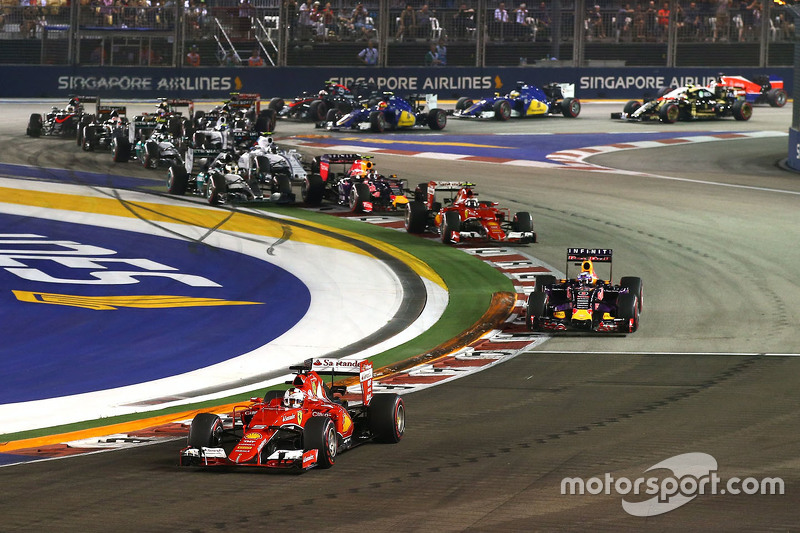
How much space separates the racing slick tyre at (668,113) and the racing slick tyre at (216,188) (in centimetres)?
2257

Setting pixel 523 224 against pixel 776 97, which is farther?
pixel 776 97

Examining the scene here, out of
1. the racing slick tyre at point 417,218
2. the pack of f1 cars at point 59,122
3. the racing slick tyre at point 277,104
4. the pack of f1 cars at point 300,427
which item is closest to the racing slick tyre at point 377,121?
the racing slick tyre at point 277,104

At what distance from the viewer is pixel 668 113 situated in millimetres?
45375

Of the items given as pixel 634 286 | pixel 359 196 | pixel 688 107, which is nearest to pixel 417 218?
pixel 359 196

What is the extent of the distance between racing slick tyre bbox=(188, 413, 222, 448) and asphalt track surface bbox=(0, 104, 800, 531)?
0.95 feet

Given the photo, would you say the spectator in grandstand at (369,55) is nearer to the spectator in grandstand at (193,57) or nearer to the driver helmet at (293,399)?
the spectator in grandstand at (193,57)

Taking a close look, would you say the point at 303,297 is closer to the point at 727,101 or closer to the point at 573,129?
the point at 573,129

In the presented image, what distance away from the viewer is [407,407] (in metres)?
13.1

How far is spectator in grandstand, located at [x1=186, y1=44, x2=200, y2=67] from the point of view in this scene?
48.8 meters

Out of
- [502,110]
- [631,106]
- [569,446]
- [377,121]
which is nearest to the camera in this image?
[569,446]

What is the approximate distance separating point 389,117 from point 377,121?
0.64m

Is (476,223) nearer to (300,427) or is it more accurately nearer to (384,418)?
(384,418)

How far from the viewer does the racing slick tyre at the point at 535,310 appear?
55.4 feet

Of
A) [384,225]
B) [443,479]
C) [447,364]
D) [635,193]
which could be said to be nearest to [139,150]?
[384,225]
